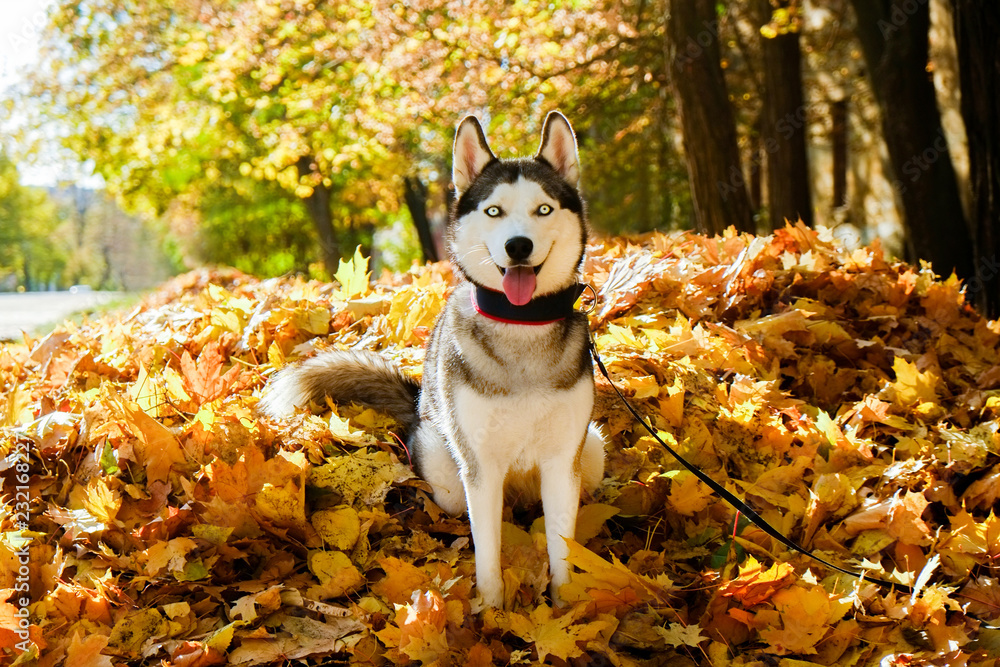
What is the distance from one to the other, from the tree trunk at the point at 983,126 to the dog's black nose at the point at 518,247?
4560 mm

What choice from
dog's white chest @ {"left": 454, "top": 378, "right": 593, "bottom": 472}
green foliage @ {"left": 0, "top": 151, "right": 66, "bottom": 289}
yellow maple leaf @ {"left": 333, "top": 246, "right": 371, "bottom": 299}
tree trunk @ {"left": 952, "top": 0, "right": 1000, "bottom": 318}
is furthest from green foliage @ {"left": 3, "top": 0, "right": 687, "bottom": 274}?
green foliage @ {"left": 0, "top": 151, "right": 66, "bottom": 289}

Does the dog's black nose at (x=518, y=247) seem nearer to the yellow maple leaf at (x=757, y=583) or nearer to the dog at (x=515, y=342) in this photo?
the dog at (x=515, y=342)

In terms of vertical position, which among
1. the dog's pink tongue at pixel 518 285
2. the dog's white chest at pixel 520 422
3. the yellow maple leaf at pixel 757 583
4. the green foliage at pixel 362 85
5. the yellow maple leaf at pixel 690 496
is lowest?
the yellow maple leaf at pixel 757 583

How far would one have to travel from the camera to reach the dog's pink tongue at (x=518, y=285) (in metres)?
2.54

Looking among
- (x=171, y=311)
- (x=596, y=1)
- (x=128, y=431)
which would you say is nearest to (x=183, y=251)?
(x=596, y=1)

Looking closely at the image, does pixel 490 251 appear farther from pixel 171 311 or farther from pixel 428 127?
pixel 428 127

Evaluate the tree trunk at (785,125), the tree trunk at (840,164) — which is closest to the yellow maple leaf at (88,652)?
the tree trunk at (785,125)

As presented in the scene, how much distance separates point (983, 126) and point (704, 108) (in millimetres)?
2408

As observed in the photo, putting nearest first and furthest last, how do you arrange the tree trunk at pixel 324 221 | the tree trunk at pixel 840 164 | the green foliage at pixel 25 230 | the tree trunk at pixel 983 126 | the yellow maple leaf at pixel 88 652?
1. the yellow maple leaf at pixel 88 652
2. the tree trunk at pixel 983 126
3. the tree trunk at pixel 840 164
4. the tree trunk at pixel 324 221
5. the green foliage at pixel 25 230

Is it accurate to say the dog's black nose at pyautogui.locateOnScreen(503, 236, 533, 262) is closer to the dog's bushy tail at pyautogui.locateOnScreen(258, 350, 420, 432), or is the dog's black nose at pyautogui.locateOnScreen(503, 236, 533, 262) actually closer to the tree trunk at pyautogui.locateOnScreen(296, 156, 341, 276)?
the dog's bushy tail at pyautogui.locateOnScreen(258, 350, 420, 432)

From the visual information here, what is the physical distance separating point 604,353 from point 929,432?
1.52m

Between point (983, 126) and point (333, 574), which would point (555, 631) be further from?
point (983, 126)

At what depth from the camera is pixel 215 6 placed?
12852mm

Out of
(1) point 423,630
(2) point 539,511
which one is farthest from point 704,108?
(1) point 423,630
